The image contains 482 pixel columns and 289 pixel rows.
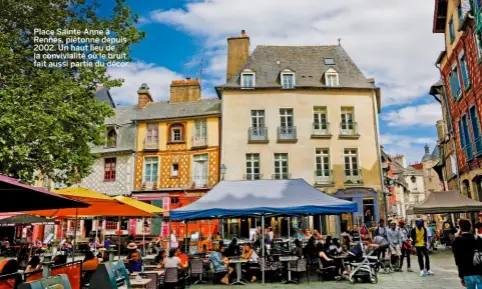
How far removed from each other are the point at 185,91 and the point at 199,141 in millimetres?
4534

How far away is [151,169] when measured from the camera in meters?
24.0

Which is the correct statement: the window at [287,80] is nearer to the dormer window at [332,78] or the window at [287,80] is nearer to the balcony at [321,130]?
the dormer window at [332,78]

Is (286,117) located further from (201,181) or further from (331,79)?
(201,181)

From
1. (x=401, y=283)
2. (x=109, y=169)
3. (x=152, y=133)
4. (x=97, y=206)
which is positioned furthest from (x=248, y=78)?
(x=401, y=283)

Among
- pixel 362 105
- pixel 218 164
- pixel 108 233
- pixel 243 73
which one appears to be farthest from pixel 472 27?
pixel 108 233

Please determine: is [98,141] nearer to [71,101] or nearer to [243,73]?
[71,101]

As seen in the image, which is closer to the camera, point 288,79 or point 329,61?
point 288,79

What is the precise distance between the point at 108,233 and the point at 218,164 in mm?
8143

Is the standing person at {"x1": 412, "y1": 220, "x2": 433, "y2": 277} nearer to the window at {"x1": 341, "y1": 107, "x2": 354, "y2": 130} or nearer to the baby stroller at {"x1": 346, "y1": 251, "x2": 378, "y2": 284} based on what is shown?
the baby stroller at {"x1": 346, "y1": 251, "x2": 378, "y2": 284}

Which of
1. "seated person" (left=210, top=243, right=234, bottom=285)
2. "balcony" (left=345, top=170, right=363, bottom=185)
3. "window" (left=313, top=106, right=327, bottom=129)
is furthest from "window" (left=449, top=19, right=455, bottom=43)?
"seated person" (left=210, top=243, right=234, bottom=285)

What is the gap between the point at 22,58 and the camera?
11641 millimetres

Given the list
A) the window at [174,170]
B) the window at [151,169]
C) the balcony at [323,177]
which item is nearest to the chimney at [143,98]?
the window at [151,169]

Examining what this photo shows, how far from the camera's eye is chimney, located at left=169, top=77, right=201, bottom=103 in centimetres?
2606

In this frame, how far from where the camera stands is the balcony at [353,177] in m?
22.4
